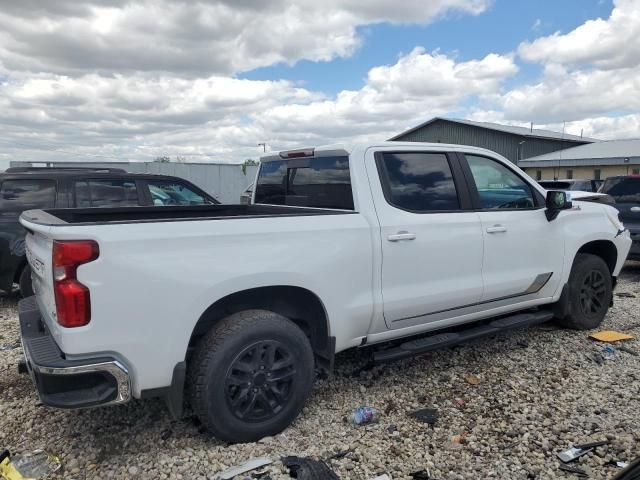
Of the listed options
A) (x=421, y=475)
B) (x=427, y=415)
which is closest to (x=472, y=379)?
(x=427, y=415)

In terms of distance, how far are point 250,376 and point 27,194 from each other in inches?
180

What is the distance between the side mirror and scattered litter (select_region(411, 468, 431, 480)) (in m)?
2.64

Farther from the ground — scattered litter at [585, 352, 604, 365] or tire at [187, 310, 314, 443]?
tire at [187, 310, 314, 443]

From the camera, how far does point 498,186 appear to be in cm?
445

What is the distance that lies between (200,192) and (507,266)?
442 cm

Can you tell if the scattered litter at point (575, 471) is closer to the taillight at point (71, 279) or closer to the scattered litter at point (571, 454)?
the scattered litter at point (571, 454)

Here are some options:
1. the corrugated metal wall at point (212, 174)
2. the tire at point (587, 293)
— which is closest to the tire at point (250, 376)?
the tire at point (587, 293)

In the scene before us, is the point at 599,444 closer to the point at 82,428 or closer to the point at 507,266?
the point at 507,266

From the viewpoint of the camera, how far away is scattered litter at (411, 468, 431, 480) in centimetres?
288

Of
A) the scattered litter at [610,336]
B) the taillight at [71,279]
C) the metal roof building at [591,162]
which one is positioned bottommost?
→ the scattered litter at [610,336]

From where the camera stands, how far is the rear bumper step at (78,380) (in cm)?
257

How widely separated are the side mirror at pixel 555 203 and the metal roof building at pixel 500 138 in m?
33.9

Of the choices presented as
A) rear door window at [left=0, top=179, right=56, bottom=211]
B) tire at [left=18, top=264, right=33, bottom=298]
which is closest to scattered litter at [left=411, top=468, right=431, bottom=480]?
tire at [left=18, top=264, right=33, bottom=298]

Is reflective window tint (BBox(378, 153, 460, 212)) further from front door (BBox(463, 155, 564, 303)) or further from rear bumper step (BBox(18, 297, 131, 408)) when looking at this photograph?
rear bumper step (BBox(18, 297, 131, 408))
